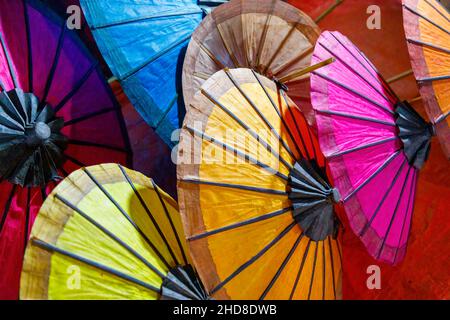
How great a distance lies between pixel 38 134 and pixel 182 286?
159 centimetres

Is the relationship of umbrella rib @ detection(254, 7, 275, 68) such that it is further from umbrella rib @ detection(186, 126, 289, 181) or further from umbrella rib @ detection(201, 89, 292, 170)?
umbrella rib @ detection(186, 126, 289, 181)

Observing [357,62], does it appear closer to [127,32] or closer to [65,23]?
[127,32]

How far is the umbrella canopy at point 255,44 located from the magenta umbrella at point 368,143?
1.54 feet

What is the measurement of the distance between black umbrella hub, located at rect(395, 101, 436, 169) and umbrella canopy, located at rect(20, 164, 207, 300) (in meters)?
1.92

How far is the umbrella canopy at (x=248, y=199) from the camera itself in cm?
382

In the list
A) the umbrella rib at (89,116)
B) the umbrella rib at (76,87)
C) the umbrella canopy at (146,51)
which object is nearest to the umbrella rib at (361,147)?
the umbrella canopy at (146,51)

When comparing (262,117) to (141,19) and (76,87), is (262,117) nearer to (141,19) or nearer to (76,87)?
(141,19)

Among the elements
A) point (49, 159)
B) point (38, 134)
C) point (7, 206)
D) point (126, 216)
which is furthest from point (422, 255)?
point (7, 206)

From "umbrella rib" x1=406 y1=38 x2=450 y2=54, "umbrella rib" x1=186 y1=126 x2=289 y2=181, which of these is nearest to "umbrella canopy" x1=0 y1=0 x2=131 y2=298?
"umbrella rib" x1=186 y1=126 x2=289 y2=181
